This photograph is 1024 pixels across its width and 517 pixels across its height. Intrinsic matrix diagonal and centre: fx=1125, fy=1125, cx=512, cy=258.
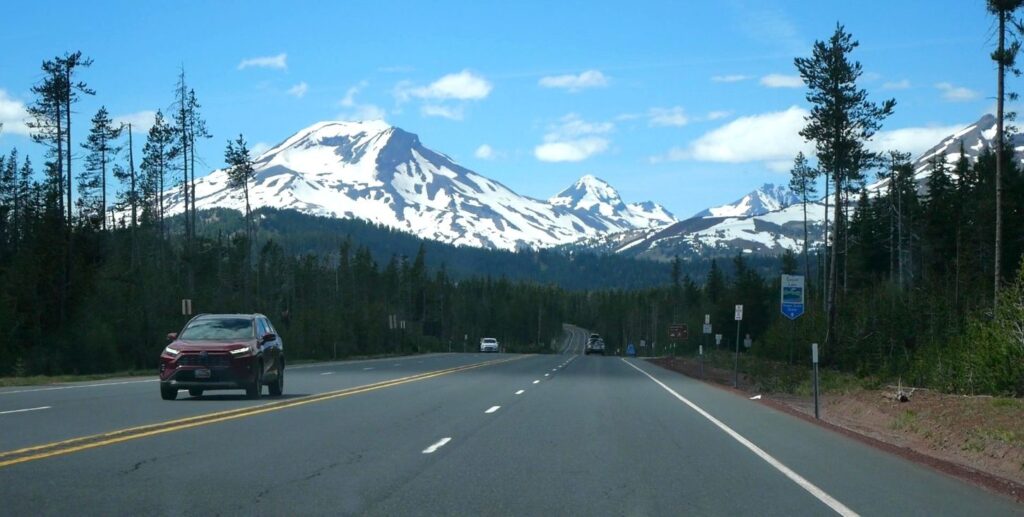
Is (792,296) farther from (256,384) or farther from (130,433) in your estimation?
(130,433)

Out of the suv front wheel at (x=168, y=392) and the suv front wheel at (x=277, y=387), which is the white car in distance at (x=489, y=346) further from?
the suv front wheel at (x=168, y=392)

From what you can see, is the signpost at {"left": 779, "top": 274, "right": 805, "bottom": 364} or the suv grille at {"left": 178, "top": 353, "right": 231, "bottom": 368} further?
the signpost at {"left": 779, "top": 274, "right": 805, "bottom": 364}

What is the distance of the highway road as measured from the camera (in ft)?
34.2

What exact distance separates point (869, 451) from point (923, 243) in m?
73.4

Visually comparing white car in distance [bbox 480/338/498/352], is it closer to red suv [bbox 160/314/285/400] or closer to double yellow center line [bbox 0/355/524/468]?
double yellow center line [bbox 0/355/524/468]

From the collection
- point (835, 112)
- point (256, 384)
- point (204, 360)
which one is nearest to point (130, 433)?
point (204, 360)

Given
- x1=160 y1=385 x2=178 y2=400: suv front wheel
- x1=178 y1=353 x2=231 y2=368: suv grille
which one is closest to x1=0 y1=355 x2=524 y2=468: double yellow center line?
x1=178 y1=353 x2=231 y2=368: suv grille

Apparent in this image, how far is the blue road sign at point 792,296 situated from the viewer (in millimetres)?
33531

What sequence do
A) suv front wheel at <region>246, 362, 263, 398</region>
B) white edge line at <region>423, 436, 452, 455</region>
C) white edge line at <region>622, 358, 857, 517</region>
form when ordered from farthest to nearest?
suv front wheel at <region>246, 362, 263, 398</region> < white edge line at <region>423, 436, 452, 455</region> < white edge line at <region>622, 358, 857, 517</region>

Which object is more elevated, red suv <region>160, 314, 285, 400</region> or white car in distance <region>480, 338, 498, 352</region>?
red suv <region>160, 314, 285, 400</region>

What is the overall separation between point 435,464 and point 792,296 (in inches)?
882

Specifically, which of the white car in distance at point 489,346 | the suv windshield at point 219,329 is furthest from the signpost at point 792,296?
the white car in distance at point 489,346

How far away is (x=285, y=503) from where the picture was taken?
33.6 ft

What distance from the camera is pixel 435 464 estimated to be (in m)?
13.5
